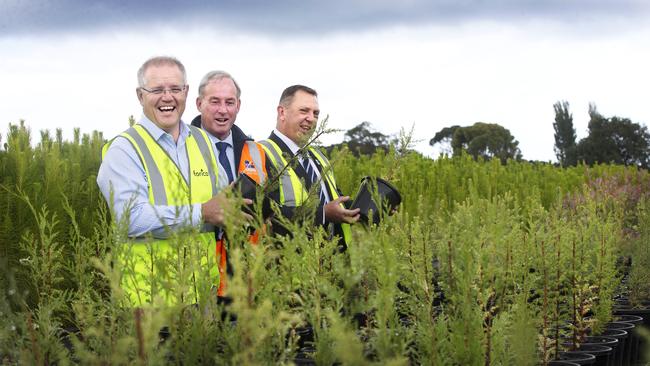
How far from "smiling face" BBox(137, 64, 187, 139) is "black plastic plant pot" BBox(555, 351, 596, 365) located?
2525mm

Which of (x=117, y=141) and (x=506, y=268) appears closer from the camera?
(x=506, y=268)

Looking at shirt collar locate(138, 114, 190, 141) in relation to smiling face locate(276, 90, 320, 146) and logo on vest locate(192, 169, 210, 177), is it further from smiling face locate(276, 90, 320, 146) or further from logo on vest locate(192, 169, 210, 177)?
smiling face locate(276, 90, 320, 146)

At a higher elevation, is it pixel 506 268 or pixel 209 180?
pixel 209 180

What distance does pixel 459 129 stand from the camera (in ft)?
276

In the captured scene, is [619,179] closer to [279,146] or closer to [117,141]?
[279,146]

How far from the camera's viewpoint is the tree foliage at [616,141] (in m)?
62.6

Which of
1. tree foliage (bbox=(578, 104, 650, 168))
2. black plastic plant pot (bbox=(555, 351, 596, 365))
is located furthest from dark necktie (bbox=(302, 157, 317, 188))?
tree foliage (bbox=(578, 104, 650, 168))

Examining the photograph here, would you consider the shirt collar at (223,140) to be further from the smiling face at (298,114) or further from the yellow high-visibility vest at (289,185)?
the smiling face at (298,114)

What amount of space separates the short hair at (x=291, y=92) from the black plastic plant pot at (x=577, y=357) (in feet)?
8.23

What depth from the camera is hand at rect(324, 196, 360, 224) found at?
4.54 meters

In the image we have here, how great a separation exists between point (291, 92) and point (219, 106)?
0.60 metres

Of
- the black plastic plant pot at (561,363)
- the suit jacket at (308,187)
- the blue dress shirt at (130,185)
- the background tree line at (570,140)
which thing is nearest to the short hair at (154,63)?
the blue dress shirt at (130,185)

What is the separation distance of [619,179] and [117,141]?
15583 mm

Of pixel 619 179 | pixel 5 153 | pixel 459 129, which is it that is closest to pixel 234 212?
pixel 5 153
